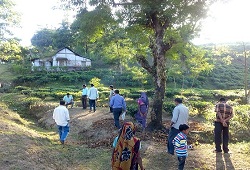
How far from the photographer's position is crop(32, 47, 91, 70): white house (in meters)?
46.7

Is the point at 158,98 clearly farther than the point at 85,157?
Yes

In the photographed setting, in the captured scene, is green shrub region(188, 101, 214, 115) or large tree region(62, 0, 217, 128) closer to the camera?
A: large tree region(62, 0, 217, 128)

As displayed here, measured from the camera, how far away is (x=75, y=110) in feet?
49.3

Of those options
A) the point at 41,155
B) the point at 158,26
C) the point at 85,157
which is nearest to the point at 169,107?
the point at 158,26

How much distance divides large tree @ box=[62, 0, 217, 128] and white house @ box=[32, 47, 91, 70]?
120 ft

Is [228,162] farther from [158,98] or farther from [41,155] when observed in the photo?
[41,155]

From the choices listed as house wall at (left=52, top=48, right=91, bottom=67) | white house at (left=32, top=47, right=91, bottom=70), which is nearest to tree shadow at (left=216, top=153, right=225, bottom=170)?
white house at (left=32, top=47, right=91, bottom=70)

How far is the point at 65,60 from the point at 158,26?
3939 cm

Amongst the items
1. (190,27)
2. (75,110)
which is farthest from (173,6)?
(75,110)

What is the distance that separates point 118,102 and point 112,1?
13.0 ft

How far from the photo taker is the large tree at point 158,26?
9.20m

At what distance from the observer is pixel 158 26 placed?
33.0 ft

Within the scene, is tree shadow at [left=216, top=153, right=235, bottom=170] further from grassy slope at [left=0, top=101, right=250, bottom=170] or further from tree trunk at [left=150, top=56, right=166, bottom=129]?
tree trunk at [left=150, top=56, right=166, bottom=129]

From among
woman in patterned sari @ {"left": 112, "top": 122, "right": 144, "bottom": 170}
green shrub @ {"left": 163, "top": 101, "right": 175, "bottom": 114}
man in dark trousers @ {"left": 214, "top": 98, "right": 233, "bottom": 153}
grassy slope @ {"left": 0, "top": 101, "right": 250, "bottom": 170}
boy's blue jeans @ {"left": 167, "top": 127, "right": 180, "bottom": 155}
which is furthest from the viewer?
green shrub @ {"left": 163, "top": 101, "right": 175, "bottom": 114}
